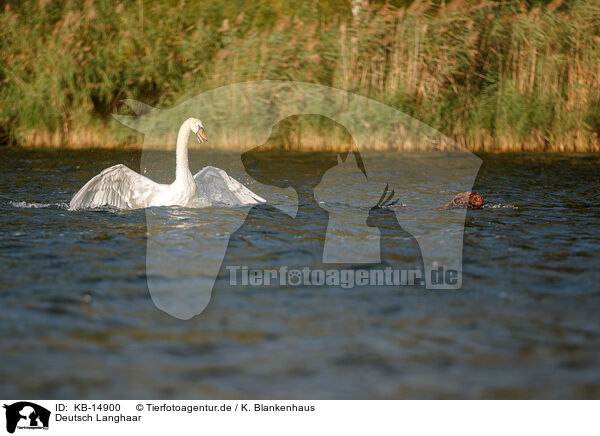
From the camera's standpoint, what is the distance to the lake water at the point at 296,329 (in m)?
4.68

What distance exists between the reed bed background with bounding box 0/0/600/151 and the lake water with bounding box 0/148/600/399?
10050 mm

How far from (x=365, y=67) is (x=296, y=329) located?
14.5 m

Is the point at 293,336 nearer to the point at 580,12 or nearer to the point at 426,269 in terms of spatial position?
the point at 426,269

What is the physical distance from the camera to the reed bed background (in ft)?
60.7

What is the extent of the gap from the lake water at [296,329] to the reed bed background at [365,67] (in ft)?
33.0

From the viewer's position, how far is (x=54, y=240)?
866 cm

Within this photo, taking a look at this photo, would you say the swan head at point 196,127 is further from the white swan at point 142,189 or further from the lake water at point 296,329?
the lake water at point 296,329

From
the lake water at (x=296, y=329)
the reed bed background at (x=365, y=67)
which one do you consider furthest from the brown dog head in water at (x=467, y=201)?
the reed bed background at (x=365, y=67)

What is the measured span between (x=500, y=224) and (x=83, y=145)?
13.4m

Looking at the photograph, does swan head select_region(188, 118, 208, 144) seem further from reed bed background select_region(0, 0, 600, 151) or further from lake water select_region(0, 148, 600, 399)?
reed bed background select_region(0, 0, 600, 151)

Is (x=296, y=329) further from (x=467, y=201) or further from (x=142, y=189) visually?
(x=467, y=201)

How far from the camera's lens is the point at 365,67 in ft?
63.0

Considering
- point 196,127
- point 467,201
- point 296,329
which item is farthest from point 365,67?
point 296,329

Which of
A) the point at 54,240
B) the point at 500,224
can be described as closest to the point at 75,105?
the point at 54,240
